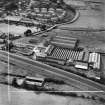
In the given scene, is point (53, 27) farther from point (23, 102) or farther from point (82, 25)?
point (23, 102)

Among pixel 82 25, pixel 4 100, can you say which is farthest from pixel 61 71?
pixel 82 25

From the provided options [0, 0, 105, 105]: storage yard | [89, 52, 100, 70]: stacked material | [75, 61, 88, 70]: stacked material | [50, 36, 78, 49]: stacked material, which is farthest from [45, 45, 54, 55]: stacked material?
[89, 52, 100, 70]: stacked material

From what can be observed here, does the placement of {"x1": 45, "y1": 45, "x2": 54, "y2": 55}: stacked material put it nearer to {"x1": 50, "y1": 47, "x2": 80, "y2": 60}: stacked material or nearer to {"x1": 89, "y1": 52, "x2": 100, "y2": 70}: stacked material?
{"x1": 50, "y1": 47, "x2": 80, "y2": 60}: stacked material

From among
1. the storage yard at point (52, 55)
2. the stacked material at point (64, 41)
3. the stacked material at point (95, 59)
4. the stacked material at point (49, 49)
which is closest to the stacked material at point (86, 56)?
the storage yard at point (52, 55)

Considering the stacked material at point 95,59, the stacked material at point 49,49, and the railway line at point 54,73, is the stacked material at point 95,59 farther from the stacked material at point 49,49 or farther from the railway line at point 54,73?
the stacked material at point 49,49

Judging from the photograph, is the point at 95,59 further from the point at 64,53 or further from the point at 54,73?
the point at 54,73

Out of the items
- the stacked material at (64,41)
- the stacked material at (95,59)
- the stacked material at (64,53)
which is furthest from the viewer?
the stacked material at (64,41)
